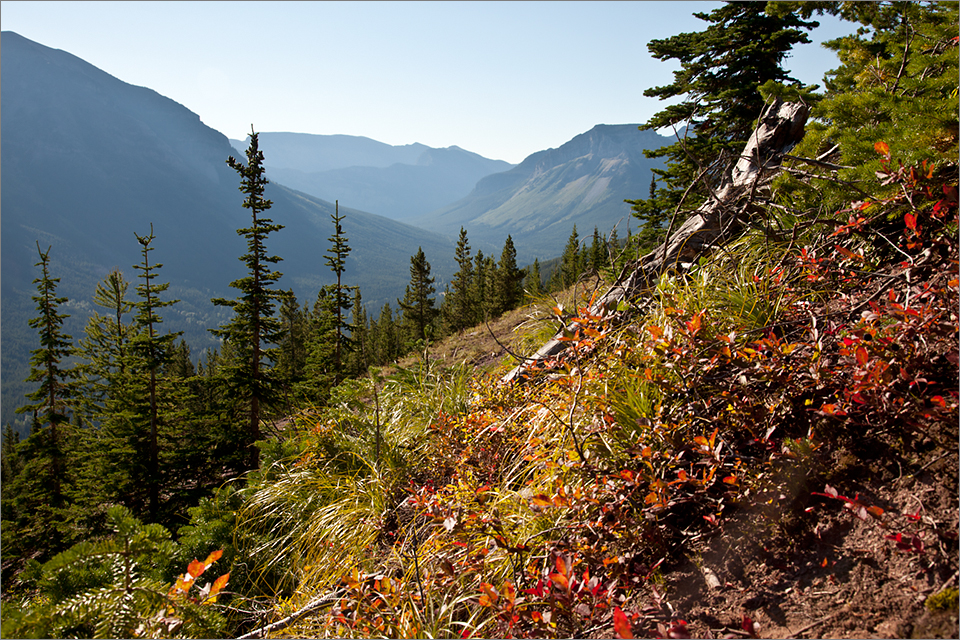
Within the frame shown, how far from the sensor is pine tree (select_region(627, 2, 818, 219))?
10.2m

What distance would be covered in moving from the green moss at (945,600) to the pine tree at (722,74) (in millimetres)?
9626

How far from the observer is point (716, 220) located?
452cm

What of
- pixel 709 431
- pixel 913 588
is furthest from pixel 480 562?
pixel 913 588

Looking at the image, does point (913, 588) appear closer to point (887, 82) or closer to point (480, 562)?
point (480, 562)

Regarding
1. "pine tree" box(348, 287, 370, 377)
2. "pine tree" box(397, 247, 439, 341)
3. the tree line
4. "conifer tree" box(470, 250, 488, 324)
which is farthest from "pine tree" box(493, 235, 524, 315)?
the tree line

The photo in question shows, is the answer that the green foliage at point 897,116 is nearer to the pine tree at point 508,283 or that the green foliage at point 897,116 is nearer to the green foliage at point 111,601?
the green foliage at point 111,601

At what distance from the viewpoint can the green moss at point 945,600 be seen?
4.47 feet

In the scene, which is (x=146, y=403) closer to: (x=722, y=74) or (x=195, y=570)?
(x=195, y=570)

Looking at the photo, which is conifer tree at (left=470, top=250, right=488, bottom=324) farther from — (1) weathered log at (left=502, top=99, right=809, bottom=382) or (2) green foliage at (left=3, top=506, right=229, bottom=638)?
(2) green foliage at (left=3, top=506, right=229, bottom=638)

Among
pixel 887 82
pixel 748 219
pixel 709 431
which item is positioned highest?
pixel 887 82

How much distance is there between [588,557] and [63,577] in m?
2.96

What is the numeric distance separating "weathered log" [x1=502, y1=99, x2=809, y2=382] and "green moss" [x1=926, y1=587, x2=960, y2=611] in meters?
2.53

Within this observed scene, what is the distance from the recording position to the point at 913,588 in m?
1.46

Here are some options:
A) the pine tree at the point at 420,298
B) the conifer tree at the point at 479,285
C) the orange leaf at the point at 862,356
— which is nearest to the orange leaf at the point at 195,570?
the orange leaf at the point at 862,356
